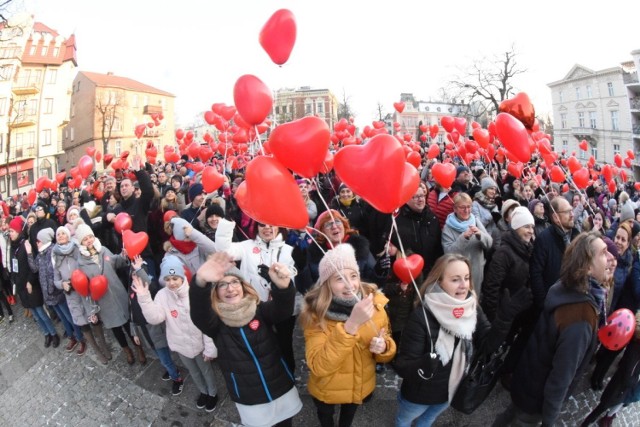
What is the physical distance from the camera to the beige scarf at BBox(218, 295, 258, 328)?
242cm

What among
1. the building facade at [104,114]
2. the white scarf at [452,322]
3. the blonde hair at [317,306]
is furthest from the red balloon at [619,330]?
the building facade at [104,114]

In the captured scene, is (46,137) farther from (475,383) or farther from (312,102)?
(312,102)

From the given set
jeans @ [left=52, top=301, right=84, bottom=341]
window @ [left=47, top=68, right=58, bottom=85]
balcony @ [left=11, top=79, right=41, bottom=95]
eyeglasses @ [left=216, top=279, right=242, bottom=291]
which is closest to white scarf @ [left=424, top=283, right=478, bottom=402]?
eyeglasses @ [left=216, top=279, right=242, bottom=291]

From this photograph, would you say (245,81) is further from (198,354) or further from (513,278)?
(513,278)

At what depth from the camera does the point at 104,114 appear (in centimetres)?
3406

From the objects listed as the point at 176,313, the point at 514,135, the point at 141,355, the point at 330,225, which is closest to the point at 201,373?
the point at 176,313

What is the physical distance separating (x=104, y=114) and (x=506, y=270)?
129 feet

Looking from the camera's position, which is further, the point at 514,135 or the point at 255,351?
the point at 514,135

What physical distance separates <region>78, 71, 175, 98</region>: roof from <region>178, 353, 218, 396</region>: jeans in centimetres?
4308

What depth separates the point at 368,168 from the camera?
7.68ft

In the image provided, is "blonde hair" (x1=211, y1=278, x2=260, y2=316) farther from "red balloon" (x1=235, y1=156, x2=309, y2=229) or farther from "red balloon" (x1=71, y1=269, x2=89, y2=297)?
"red balloon" (x1=71, y1=269, x2=89, y2=297)

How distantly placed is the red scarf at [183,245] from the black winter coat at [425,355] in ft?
8.34

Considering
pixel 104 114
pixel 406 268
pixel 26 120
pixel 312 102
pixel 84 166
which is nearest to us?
pixel 406 268

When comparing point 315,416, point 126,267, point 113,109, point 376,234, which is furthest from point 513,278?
point 113,109
